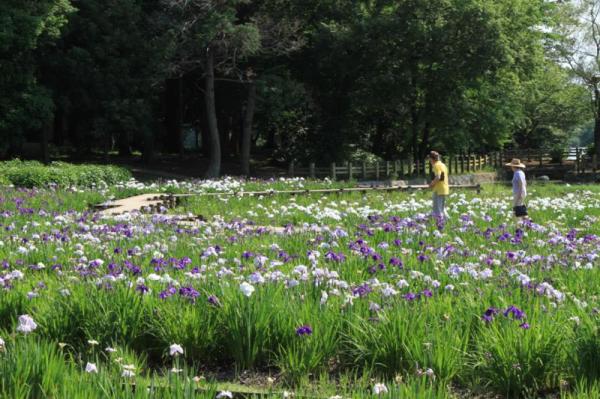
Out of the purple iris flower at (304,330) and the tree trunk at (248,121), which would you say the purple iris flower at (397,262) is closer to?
the purple iris flower at (304,330)

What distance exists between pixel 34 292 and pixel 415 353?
292 centimetres

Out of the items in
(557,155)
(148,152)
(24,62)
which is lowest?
(557,155)

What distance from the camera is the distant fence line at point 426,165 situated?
105 ft

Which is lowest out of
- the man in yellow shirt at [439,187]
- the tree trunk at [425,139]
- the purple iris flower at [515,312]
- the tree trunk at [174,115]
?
the purple iris flower at [515,312]

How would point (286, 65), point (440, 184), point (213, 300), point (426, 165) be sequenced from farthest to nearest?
point (426, 165)
point (286, 65)
point (440, 184)
point (213, 300)

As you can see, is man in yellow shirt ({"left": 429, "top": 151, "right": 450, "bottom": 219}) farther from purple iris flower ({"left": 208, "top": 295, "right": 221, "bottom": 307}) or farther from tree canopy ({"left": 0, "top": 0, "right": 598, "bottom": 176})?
tree canopy ({"left": 0, "top": 0, "right": 598, "bottom": 176})

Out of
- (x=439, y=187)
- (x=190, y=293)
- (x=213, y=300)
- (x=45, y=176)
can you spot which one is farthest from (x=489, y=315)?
(x=45, y=176)

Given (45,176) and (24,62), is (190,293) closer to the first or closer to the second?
(45,176)

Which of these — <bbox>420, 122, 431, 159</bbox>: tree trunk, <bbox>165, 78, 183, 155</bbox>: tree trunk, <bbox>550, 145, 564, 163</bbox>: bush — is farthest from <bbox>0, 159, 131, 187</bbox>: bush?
<bbox>550, 145, 564, 163</bbox>: bush

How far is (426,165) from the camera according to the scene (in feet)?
141

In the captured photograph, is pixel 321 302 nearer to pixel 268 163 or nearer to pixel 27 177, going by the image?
pixel 27 177

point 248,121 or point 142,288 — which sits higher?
point 248,121

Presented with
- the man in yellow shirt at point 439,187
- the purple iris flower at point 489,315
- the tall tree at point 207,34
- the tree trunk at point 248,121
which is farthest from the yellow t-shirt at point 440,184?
the tree trunk at point 248,121

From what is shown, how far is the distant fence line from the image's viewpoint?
32.0 m
